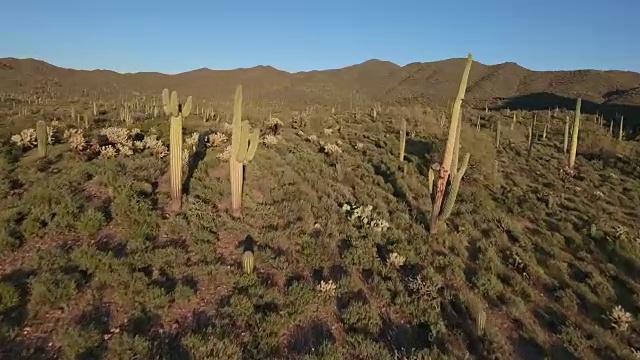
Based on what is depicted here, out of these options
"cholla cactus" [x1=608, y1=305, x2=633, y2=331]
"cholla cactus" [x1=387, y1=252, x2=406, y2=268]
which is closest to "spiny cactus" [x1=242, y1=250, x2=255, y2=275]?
"cholla cactus" [x1=387, y1=252, x2=406, y2=268]

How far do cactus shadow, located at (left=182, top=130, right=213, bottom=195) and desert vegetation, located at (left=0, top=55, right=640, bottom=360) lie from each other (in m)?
0.09

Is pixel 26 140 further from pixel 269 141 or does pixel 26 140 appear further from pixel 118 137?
pixel 269 141

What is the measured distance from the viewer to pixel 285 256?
431 inches

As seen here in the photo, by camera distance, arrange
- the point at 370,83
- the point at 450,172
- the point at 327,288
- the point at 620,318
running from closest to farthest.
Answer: the point at 327,288, the point at 620,318, the point at 450,172, the point at 370,83

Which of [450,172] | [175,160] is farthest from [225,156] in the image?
[450,172]

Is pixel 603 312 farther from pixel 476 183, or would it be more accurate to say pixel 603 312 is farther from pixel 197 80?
pixel 197 80

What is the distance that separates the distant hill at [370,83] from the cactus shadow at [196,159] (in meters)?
51.6

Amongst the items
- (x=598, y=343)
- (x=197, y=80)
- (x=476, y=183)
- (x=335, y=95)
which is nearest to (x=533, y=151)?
(x=476, y=183)

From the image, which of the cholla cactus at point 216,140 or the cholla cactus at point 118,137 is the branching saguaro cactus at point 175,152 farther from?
the cholla cactus at point 216,140

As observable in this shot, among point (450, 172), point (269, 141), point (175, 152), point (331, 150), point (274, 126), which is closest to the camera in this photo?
point (175, 152)

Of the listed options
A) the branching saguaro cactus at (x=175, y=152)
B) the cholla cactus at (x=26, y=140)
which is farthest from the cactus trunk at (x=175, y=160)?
the cholla cactus at (x=26, y=140)

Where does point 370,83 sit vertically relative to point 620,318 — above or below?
above

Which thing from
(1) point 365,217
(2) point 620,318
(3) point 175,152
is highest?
(3) point 175,152

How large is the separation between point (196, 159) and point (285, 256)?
20.4 ft
